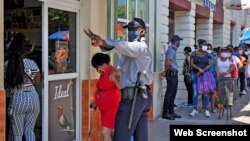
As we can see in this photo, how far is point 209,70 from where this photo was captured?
1129 cm

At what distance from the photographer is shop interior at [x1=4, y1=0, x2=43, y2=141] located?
6746mm

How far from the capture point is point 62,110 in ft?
23.7

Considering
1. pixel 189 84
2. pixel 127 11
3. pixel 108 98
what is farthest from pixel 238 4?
pixel 108 98

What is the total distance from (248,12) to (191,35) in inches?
628

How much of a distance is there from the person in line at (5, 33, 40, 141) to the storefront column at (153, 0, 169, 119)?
5315 millimetres

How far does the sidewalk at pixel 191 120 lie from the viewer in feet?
29.8

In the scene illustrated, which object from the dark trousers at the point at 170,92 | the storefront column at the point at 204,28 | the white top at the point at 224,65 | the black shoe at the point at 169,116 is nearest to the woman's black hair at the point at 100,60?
the dark trousers at the point at 170,92

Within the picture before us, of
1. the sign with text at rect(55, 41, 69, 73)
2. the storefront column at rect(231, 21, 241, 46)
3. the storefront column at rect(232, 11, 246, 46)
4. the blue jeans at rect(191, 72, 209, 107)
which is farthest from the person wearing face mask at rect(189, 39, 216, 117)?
the storefront column at rect(231, 21, 241, 46)

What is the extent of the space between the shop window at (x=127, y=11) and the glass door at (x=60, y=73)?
52.7 inches

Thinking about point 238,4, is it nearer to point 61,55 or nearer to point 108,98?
point 61,55

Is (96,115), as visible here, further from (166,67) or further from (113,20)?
(166,67)

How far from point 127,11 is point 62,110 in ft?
9.98

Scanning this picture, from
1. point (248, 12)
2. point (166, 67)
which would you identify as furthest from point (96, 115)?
point (248, 12)

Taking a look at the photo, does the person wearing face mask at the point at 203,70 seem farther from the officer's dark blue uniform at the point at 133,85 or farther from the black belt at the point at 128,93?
the black belt at the point at 128,93
